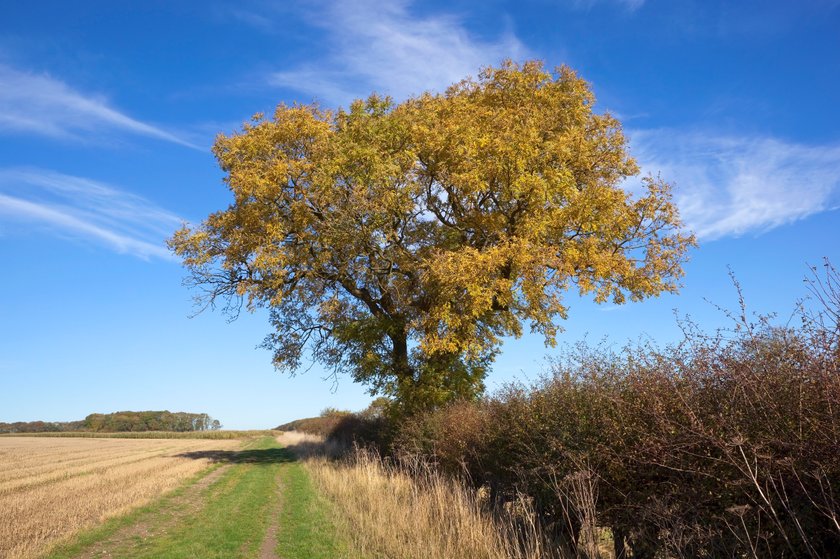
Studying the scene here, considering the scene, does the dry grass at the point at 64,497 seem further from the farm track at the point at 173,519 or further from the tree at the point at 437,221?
the tree at the point at 437,221

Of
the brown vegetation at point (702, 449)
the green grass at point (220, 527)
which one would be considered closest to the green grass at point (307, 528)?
the green grass at point (220, 527)

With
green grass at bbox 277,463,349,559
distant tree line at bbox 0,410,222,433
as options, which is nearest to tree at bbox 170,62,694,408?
green grass at bbox 277,463,349,559

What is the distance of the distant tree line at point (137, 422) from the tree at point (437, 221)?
126568 mm

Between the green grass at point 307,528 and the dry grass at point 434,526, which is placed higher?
the dry grass at point 434,526

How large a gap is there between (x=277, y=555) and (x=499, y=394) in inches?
217

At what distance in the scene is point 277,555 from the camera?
10336 mm

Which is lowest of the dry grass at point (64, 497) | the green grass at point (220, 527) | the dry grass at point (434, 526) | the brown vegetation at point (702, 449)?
the green grass at point (220, 527)

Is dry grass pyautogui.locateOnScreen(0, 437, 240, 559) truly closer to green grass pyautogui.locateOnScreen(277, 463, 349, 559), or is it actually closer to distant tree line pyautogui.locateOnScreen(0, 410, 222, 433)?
green grass pyautogui.locateOnScreen(277, 463, 349, 559)

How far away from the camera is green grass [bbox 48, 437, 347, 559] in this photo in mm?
10367

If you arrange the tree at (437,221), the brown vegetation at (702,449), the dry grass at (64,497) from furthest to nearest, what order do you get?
the tree at (437,221) → the dry grass at (64,497) → the brown vegetation at (702,449)

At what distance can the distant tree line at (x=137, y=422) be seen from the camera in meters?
134

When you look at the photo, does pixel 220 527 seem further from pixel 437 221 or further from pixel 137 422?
pixel 137 422

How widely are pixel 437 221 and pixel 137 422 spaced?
140 meters

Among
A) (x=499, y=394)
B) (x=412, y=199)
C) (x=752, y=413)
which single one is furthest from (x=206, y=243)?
(x=752, y=413)
